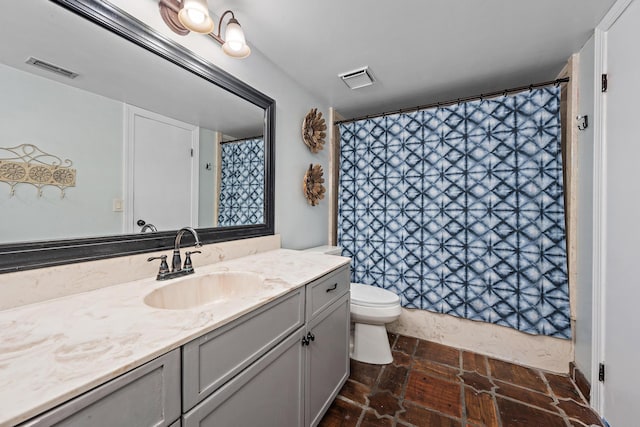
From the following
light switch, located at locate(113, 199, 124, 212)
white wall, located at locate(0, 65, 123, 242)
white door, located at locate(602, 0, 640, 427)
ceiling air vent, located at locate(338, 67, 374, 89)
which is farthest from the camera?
ceiling air vent, located at locate(338, 67, 374, 89)

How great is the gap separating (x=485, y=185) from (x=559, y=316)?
99 centimetres

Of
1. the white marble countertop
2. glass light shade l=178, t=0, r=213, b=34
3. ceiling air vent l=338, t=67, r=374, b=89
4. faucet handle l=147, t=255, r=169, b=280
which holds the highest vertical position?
ceiling air vent l=338, t=67, r=374, b=89

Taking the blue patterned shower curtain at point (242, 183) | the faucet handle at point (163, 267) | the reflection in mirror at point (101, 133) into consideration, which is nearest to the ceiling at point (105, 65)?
the reflection in mirror at point (101, 133)

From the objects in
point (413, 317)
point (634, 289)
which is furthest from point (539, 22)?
point (413, 317)

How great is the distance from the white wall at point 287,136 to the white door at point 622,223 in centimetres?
185

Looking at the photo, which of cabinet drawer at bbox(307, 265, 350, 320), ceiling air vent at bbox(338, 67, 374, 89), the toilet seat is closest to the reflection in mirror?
cabinet drawer at bbox(307, 265, 350, 320)

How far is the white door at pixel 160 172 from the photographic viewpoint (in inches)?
41.9

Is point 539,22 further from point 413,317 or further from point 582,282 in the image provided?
point 413,317

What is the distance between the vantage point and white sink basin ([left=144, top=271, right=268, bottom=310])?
40.2 inches

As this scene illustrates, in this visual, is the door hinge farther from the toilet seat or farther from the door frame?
the toilet seat

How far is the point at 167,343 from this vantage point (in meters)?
0.59

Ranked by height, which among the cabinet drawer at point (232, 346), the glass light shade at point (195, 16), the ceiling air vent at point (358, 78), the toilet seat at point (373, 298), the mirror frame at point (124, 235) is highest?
the ceiling air vent at point (358, 78)

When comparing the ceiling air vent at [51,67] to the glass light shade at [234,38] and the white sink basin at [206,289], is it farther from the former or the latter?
the white sink basin at [206,289]

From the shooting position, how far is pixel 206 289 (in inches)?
46.3
